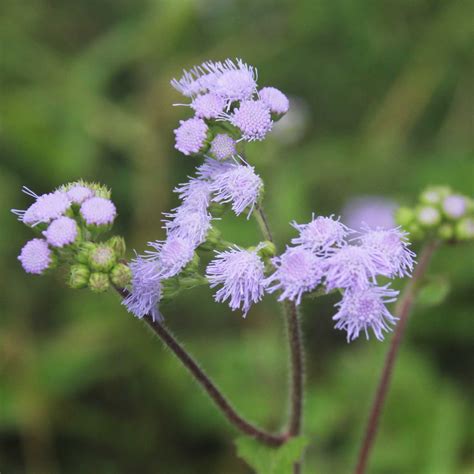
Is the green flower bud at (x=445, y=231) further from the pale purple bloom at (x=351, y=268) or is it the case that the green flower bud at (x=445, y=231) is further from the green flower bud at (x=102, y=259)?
the green flower bud at (x=102, y=259)

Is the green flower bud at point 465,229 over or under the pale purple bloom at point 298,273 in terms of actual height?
over

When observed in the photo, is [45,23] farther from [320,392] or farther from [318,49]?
[320,392]

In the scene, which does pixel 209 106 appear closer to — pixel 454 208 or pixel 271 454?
pixel 271 454

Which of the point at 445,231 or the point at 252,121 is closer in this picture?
the point at 252,121

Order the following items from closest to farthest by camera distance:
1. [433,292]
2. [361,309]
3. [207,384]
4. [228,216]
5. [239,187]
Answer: [361,309]
[239,187]
[207,384]
[433,292]
[228,216]

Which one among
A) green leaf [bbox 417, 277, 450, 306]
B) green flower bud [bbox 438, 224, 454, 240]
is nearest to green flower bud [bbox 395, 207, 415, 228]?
green flower bud [bbox 438, 224, 454, 240]

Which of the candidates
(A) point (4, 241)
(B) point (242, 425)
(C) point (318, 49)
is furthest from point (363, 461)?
(C) point (318, 49)

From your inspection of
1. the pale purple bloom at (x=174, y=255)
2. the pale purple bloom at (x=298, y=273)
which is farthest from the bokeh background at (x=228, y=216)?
the pale purple bloom at (x=174, y=255)

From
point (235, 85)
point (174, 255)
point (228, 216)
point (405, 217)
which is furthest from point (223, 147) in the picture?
point (228, 216)
